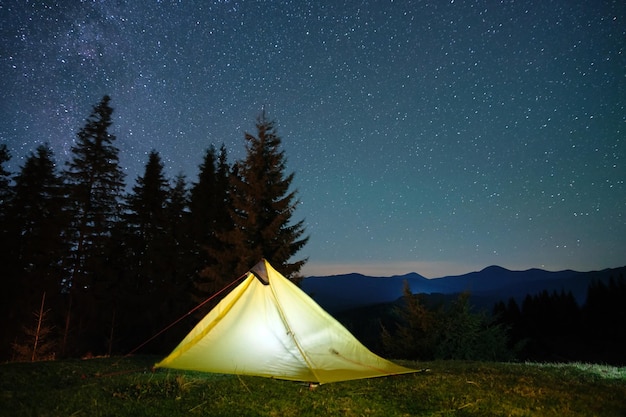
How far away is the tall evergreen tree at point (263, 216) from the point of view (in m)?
17.2

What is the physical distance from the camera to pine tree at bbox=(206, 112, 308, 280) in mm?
17188

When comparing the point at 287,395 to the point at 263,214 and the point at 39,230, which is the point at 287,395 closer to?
the point at 263,214

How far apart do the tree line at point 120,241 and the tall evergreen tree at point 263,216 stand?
0.05m

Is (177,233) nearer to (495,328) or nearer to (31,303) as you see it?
(31,303)

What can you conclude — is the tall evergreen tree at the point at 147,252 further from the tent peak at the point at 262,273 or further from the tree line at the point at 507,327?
the tent peak at the point at 262,273

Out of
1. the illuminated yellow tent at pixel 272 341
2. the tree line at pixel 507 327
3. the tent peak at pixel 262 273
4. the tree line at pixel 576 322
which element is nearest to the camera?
the illuminated yellow tent at pixel 272 341

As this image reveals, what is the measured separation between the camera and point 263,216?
Result: 57.4 ft

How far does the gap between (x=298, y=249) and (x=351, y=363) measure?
11.6 metres

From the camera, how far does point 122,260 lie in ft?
88.0

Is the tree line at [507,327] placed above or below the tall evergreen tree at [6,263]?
below

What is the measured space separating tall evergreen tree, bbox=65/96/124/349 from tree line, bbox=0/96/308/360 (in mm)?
53

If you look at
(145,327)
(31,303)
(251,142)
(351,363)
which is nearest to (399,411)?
(351,363)

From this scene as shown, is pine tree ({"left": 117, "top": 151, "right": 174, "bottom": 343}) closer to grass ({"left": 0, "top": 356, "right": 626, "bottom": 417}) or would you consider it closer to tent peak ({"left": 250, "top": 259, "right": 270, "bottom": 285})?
grass ({"left": 0, "top": 356, "right": 626, "bottom": 417})

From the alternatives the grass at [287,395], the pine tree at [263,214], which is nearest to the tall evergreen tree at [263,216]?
the pine tree at [263,214]
